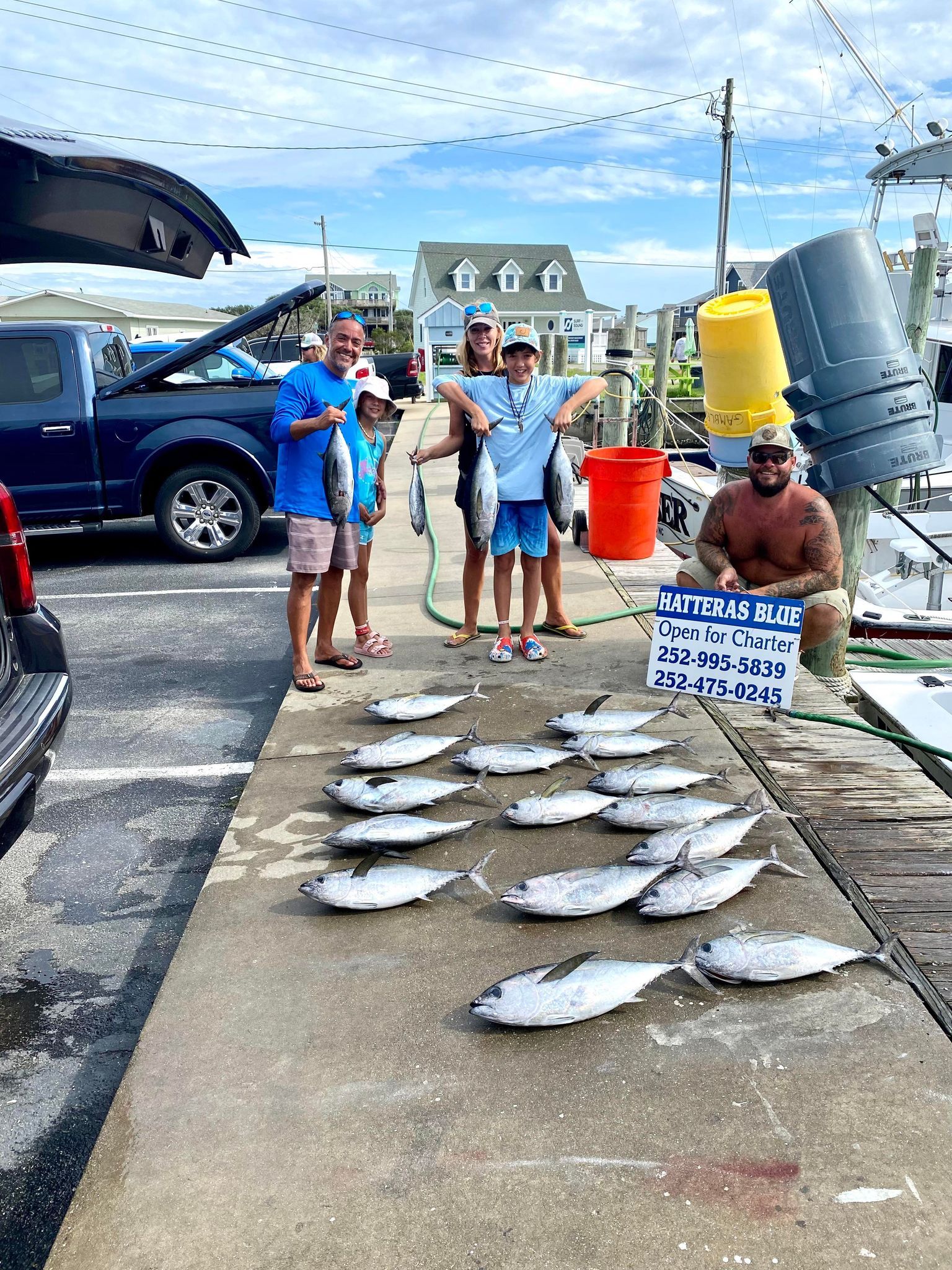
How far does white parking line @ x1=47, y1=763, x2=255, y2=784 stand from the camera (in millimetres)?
4168

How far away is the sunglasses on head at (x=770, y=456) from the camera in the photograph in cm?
425

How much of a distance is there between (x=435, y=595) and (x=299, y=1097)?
449 centimetres

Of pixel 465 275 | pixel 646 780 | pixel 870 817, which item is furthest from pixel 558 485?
pixel 465 275

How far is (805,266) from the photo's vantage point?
4574 mm

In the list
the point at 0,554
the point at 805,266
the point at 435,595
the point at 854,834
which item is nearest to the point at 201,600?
the point at 435,595

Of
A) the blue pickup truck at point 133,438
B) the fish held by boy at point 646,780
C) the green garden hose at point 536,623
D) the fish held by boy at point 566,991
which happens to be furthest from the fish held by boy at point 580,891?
the blue pickup truck at point 133,438

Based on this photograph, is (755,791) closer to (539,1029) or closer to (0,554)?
(539,1029)

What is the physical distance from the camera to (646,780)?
130 inches

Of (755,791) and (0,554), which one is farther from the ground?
(0,554)

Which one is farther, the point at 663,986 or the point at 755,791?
→ the point at 755,791

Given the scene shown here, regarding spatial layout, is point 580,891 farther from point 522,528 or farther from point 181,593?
point 181,593

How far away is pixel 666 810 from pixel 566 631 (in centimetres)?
226

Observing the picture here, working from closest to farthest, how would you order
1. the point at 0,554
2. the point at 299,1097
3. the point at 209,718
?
the point at 299,1097 < the point at 0,554 < the point at 209,718

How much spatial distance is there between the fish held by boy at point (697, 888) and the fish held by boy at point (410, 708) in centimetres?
155
